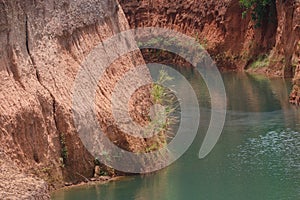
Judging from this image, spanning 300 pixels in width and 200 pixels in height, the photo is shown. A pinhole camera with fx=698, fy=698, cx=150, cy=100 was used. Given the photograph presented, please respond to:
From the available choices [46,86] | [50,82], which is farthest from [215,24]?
[46,86]

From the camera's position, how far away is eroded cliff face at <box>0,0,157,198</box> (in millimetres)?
14641

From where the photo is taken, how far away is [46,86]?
15.5 meters

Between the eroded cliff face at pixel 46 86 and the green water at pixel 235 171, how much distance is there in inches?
32.5

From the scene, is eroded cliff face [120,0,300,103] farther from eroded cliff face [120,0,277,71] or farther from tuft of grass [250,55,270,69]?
tuft of grass [250,55,270,69]

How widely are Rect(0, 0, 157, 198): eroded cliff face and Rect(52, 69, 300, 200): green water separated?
83 centimetres

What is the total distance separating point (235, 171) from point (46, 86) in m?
5.23

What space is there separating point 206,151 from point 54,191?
20.1 ft

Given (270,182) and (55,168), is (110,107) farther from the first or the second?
(270,182)

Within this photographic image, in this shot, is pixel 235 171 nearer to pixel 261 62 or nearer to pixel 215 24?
pixel 261 62

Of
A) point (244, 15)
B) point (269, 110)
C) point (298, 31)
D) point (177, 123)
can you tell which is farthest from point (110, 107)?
point (244, 15)

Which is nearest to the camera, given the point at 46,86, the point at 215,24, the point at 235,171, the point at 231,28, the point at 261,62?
the point at 46,86

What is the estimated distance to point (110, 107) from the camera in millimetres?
16531

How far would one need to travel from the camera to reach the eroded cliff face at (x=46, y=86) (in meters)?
14.6

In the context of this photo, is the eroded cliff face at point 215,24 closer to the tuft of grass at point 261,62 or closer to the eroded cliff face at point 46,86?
the tuft of grass at point 261,62
